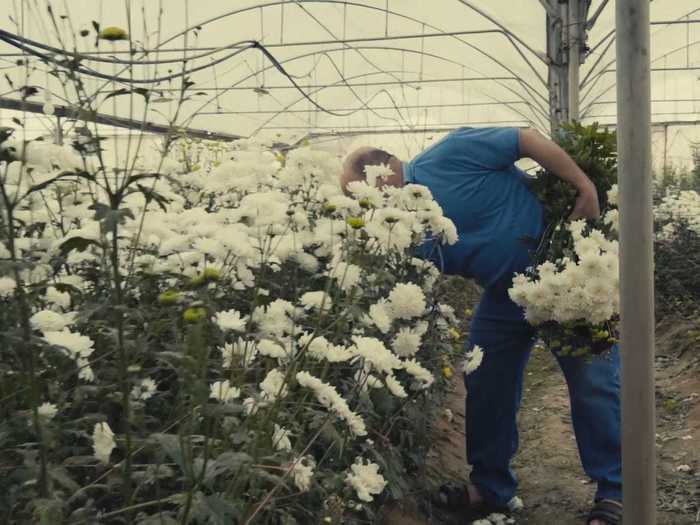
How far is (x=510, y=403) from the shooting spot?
3410 mm

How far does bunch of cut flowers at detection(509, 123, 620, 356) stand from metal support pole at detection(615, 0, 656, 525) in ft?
1.57

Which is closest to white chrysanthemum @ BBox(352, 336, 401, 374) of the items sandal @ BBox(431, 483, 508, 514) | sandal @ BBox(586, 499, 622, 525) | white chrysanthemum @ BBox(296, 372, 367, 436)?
white chrysanthemum @ BBox(296, 372, 367, 436)

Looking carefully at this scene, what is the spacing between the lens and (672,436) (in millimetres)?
4375

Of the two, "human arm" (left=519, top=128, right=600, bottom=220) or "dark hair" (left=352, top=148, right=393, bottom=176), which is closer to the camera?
"human arm" (left=519, top=128, right=600, bottom=220)

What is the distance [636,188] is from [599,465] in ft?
5.02

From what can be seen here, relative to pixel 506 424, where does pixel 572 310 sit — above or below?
above

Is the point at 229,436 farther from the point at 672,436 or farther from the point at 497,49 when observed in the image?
the point at 497,49

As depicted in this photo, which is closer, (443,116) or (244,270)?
(244,270)

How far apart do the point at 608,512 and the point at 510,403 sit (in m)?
0.54

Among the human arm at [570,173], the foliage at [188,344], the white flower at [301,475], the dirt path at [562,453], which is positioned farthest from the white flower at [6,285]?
the human arm at [570,173]

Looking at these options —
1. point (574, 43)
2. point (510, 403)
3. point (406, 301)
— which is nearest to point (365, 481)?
point (406, 301)

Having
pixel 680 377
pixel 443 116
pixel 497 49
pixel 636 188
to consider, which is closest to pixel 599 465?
pixel 636 188

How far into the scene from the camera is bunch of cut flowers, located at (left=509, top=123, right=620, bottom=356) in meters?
2.51

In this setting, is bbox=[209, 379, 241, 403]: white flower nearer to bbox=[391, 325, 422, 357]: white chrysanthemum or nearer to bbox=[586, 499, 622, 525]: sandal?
bbox=[391, 325, 422, 357]: white chrysanthemum
